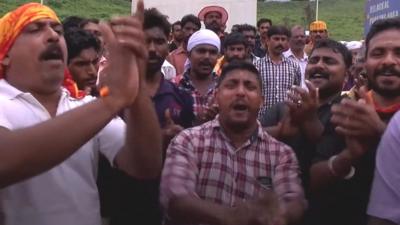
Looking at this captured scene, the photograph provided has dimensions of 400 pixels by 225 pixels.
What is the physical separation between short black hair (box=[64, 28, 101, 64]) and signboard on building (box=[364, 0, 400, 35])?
315cm

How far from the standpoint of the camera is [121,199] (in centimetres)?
355

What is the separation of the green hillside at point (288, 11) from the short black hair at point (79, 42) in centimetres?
1961

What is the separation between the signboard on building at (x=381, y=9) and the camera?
6358mm

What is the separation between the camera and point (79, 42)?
14.2 feet

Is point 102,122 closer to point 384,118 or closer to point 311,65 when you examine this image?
point 384,118

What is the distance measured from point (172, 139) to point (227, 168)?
0.38 meters

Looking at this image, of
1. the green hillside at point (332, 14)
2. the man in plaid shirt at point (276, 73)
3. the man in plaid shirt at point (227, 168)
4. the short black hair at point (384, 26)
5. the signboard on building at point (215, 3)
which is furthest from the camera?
the green hillside at point (332, 14)

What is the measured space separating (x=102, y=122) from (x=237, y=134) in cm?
137

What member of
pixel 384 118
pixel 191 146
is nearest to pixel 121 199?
pixel 191 146

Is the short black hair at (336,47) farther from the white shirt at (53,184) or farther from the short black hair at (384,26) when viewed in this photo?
the white shirt at (53,184)

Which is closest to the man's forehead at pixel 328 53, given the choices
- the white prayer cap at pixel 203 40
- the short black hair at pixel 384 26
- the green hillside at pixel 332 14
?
the short black hair at pixel 384 26

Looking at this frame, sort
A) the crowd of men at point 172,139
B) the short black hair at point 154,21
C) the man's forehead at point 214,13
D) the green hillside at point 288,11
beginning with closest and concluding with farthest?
the crowd of men at point 172,139
the short black hair at point 154,21
the man's forehead at point 214,13
the green hillside at point 288,11

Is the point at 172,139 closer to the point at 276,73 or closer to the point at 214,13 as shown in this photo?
the point at 276,73

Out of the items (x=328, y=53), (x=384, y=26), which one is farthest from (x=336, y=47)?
(x=384, y=26)
